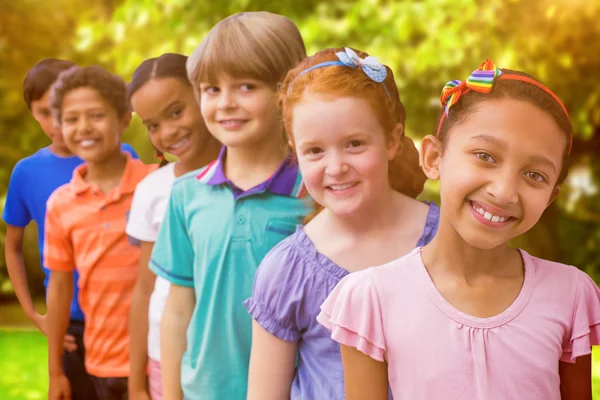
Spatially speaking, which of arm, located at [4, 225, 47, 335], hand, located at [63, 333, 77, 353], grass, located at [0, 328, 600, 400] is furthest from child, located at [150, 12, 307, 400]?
grass, located at [0, 328, 600, 400]

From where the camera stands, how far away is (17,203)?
310 centimetres

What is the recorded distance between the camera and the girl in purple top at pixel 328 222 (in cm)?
181

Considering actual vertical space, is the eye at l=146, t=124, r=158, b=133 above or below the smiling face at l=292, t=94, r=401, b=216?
above

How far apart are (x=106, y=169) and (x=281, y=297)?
1279mm

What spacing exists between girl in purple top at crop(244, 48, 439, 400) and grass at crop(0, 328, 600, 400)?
218 cm

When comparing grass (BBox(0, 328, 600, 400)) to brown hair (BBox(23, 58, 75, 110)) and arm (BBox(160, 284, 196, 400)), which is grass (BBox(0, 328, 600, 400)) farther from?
arm (BBox(160, 284, 196, 400))

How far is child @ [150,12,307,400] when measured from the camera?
216 centimetres

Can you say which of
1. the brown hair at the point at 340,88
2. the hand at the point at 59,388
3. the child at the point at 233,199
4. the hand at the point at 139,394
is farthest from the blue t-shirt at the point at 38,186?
the brown hair at the point at 340,88

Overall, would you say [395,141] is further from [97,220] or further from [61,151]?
[61,151]

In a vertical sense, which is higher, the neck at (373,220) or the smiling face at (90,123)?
the smiling face at (90,123)

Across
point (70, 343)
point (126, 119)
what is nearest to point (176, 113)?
point (126, 119)

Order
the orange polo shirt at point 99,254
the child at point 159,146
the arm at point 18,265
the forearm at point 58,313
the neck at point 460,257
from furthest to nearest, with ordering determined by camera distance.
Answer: the arm at point 18,265, the forearm at point 58,313, the orange polo shirt at point 99,254, the child at point 159,146, the neck at point 460,257

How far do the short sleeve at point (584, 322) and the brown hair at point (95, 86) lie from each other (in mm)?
1774

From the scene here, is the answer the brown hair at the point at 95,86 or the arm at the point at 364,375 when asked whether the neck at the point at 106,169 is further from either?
the arm at the point at 364,375
